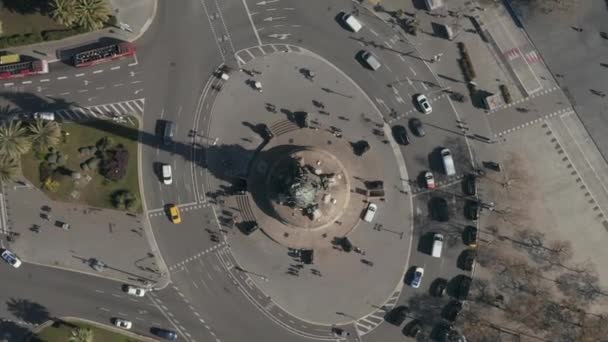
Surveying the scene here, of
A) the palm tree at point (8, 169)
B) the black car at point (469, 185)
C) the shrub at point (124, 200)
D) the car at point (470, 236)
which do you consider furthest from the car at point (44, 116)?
the car at point (470, 236)

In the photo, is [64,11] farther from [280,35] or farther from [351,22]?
[351,22]

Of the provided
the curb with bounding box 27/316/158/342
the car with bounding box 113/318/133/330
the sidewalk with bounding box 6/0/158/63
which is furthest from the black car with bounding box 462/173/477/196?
the car with bounding box 113/318/133/330

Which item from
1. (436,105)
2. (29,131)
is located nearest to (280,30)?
(436,105)

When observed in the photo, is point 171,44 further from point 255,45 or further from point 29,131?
point 29,131

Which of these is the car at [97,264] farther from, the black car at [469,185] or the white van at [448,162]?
the black car at [469,185]

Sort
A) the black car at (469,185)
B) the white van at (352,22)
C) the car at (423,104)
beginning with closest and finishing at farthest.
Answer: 1. the black car at (469,185)
2. the car at (423,104)
3. the white van at (352,22)

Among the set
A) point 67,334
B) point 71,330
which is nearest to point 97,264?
point 71,330
